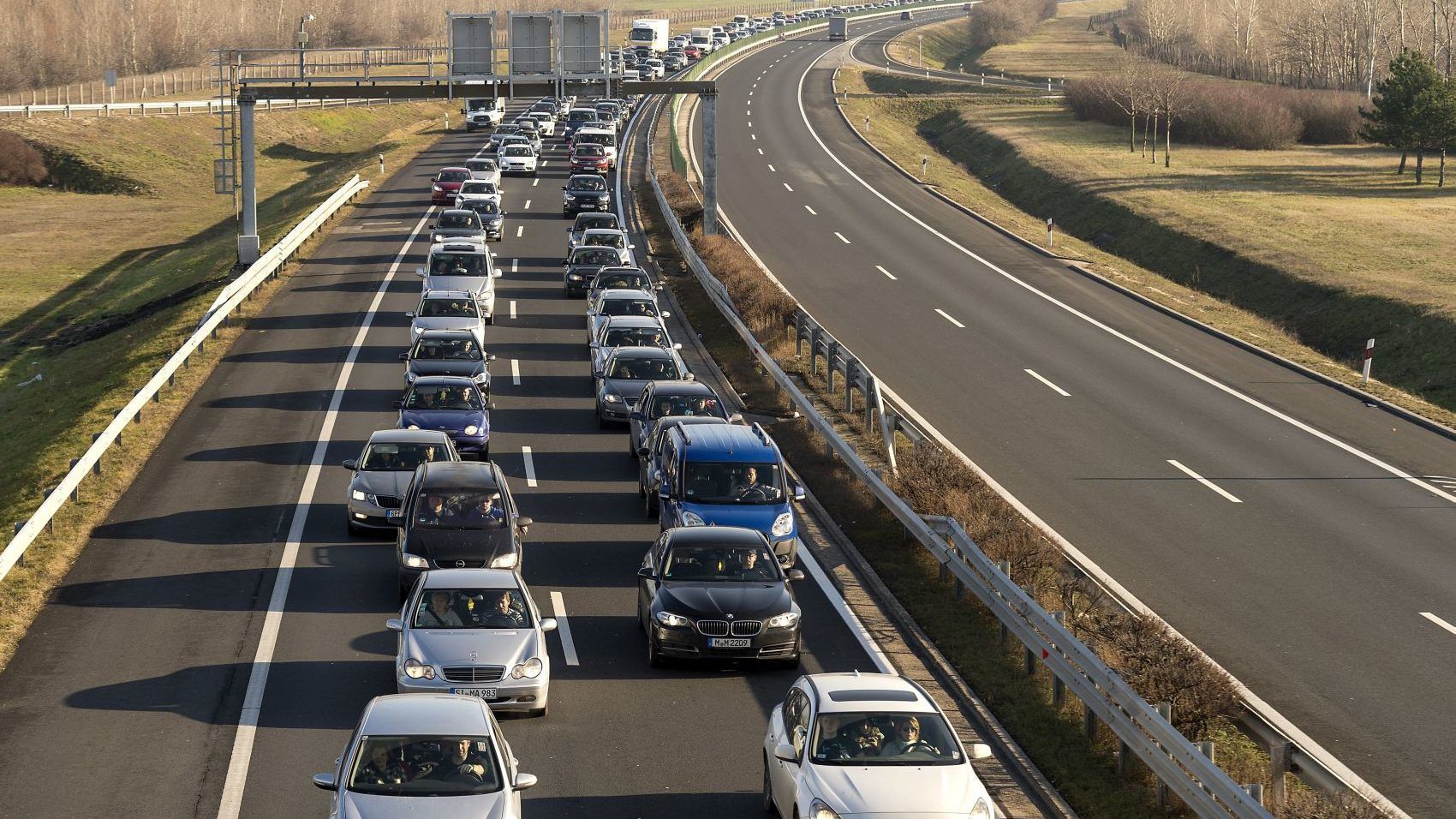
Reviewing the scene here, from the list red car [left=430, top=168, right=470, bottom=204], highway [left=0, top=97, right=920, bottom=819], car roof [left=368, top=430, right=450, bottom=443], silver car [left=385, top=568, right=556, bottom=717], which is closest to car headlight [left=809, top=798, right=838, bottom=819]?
highway [left=0, top=97, right=920, bottom=819]

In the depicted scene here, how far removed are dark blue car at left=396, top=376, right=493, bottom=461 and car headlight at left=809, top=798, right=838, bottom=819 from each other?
1449 cm

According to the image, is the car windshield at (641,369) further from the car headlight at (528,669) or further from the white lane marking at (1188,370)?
the car headlight at (528,669)

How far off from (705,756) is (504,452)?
43.4ft

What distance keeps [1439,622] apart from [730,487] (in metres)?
9.21

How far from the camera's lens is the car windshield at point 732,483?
69.6ft

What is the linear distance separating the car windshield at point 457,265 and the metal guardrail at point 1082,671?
16005 mm

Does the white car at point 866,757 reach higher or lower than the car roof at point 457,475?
lower

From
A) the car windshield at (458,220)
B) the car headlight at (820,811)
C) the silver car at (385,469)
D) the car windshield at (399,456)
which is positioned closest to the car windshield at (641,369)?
the silver car at (385,469)

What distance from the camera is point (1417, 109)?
65000 millimetres

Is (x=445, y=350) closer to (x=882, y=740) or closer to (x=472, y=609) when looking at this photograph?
(x=472, y=609)

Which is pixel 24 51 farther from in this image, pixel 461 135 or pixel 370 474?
pixel 370 474

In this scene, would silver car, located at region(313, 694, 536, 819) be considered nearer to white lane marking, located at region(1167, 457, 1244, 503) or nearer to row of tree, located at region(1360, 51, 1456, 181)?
white lane marking, located at region(1167, 457, 1244, 503)

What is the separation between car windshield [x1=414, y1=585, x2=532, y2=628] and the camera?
1609cm

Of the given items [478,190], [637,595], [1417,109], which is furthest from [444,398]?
[1417,109]
